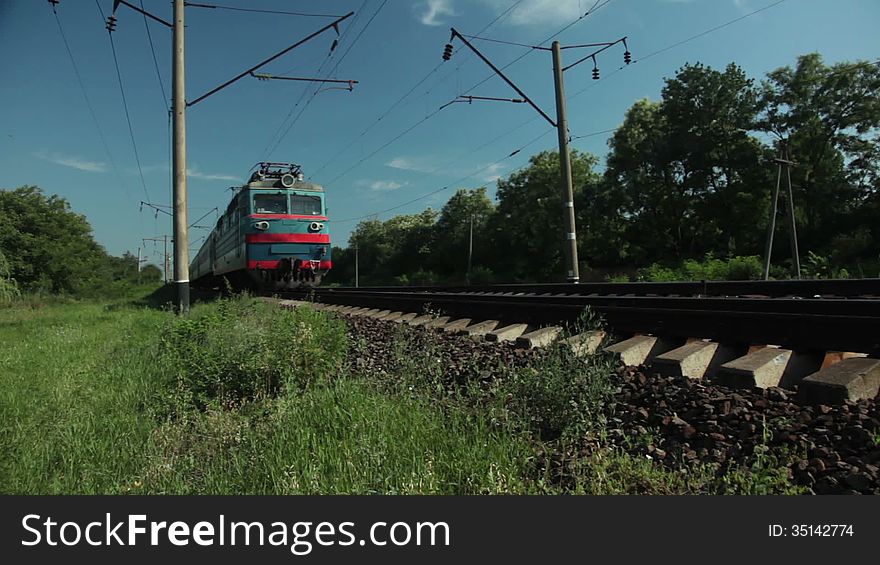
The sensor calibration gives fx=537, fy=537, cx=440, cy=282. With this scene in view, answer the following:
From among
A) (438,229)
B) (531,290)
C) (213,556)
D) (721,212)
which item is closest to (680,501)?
(213,556)

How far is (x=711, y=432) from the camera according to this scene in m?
2.79

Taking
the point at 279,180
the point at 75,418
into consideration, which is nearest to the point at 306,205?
the point at 279,180

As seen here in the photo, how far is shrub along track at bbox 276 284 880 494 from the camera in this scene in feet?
7.46

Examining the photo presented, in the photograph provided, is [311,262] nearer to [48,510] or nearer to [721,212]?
[48,510]

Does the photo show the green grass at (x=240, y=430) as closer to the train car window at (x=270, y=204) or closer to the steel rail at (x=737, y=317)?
the steel rail at (x=737, y=317)

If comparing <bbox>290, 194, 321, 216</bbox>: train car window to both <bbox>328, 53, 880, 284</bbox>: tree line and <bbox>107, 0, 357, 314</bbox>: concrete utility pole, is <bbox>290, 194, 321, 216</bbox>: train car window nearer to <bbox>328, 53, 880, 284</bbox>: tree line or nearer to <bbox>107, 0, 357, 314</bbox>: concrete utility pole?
<bbox>107, 0, 357, 314</bbox>: concrete utility pole

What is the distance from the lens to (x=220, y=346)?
5953mm

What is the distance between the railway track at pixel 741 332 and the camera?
3.34 metres

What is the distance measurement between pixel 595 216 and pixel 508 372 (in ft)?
136

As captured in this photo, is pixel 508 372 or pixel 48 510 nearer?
pixel 48 510

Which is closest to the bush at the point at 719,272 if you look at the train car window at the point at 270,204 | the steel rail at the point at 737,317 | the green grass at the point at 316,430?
the train car window at the point at 270,204

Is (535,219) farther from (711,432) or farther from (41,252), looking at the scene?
(711,432)

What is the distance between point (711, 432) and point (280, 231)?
1641 cm

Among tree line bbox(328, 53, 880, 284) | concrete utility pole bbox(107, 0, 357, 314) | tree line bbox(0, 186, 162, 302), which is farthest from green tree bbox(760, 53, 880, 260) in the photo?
tree line bbox(0, 186, 162, 302)
